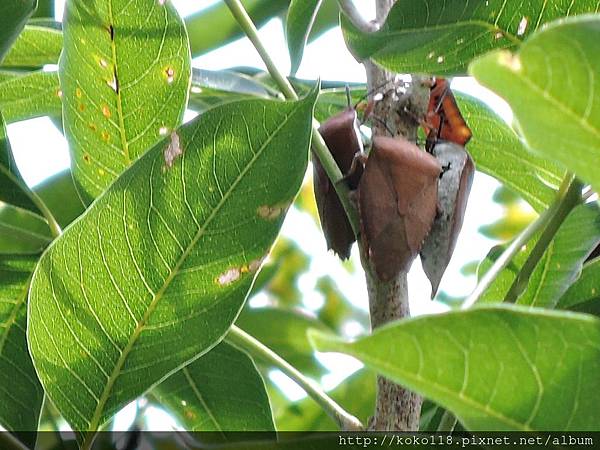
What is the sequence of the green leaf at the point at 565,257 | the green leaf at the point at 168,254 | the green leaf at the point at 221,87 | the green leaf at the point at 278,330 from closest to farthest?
the green leaf at the point at 168,254 → the green leaf at the point at 565,257 → the green leaf at the point at 221,87 → the green leaf at the point at 278,330

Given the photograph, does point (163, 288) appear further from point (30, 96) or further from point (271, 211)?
point (30, 96)

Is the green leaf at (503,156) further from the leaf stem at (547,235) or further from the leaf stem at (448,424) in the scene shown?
the leaf stem at (448,424)

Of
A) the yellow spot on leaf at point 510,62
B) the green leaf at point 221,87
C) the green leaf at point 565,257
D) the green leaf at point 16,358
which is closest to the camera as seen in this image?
the yellow spot on leaf at point 510,62

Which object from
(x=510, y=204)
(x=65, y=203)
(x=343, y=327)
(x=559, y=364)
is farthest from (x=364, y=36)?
(x=510, y=204)

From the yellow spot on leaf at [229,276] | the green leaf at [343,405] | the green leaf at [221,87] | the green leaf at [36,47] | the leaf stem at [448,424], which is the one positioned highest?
the green leaf at [36,47]

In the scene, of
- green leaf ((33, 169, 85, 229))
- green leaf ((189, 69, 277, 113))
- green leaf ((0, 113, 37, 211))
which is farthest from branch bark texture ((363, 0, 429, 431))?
green leaf ((33, 169, 85, 229))

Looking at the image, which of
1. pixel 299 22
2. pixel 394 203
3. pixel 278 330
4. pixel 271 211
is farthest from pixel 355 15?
pixel 278 330

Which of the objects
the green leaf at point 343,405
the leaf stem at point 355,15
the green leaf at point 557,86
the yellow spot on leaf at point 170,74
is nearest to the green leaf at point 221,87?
the leaf stem at point 355,15

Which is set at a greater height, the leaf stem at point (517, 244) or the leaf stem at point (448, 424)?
the leaf stem at point (517, 244)
